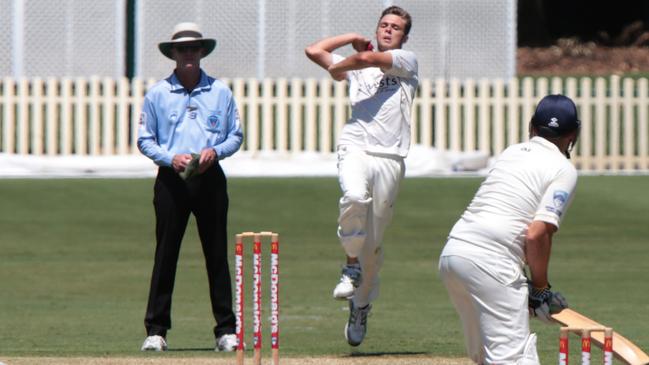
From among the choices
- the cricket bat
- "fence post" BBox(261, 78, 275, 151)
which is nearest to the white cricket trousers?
the cricket bat

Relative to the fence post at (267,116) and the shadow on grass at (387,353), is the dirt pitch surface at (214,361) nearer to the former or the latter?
the shadow on grass at (387,353)

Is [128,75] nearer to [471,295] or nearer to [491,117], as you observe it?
[491,117]

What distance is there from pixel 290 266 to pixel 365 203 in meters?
5.57

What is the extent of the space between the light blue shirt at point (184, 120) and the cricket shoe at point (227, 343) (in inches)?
46.1

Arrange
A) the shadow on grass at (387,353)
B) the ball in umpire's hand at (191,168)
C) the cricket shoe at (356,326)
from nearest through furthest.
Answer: the ball in umpire's hand at (191,168)
the shadow on grass at (387,353)
the cricket shoe at (356,326)

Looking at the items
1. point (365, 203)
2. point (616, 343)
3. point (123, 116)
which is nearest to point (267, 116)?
point (123, 116)

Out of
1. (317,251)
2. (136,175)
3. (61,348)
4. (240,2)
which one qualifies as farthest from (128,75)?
(61,348)

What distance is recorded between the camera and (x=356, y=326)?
10.7 m

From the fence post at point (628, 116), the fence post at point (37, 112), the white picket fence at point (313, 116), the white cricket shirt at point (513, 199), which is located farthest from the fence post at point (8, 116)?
the white cricket shirt at point (513, 199)

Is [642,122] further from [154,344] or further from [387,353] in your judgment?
[154,344]

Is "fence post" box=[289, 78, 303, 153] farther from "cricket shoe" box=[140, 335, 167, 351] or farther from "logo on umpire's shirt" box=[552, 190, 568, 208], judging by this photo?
"logo on umpire's shirt" box=[552, 190, 568, 208]

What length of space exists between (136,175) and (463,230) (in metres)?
13.3

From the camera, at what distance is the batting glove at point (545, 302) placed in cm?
791

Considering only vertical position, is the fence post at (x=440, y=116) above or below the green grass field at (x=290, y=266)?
above
